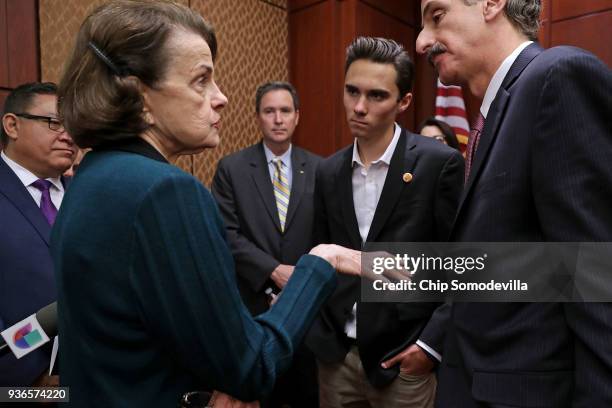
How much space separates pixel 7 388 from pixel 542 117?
166 cm

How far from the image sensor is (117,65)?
38.0 inches

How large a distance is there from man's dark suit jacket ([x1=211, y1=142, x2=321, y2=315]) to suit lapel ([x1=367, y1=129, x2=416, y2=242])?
111cm

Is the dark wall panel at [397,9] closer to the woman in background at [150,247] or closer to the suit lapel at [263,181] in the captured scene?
the suit lapel at [263,181]

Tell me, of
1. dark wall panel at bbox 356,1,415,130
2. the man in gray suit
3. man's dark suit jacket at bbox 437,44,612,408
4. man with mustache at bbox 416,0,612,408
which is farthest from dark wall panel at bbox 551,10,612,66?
man's dark suit jacket at bbox 437,44,612,408

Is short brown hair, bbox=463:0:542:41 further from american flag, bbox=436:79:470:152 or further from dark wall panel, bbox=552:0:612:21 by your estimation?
american flag, bbox=436:79:470:152

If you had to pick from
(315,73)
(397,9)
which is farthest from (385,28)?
(315,73)

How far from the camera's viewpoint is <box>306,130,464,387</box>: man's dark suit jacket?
1.79 metres

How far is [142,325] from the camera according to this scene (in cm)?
90

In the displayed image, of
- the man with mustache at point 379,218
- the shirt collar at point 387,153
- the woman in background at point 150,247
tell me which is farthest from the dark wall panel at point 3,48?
the woman in background at point 150,247

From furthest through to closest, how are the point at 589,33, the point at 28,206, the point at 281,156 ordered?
1. the point at 589,33
2. the point at 281,156
3. the point at 28,206

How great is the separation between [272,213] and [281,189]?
195 mm

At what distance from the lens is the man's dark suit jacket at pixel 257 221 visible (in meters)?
2.86

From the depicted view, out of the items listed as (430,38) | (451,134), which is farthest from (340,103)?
(430,38)

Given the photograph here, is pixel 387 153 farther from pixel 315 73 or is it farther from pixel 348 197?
pixel 315 73
